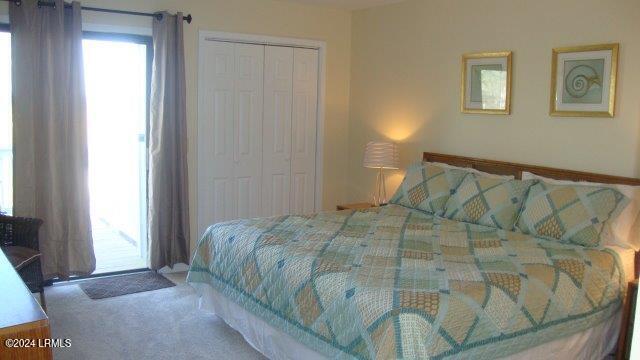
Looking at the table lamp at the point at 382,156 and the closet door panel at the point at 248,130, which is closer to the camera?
the table lamp at the point at 382,156

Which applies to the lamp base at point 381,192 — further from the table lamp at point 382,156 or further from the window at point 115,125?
the window at point 115,125

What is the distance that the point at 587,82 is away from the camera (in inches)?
149

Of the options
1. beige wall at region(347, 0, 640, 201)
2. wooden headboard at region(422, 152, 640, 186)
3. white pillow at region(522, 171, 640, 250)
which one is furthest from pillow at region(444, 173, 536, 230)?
white pillow at region(522, 171, 640, 250)

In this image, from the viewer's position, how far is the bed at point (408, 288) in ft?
8.00

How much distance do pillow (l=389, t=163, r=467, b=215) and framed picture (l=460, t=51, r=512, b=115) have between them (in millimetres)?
593

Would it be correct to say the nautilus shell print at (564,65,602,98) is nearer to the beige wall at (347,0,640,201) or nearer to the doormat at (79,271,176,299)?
the beige wall at (347,0,640,201)

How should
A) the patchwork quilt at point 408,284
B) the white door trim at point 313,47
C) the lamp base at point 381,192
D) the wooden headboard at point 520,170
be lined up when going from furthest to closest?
the lamp base at point 381,192
the white door trim at point 313,47
the wooden headboard at point 520,170
the patchwork quilt at point 408,284

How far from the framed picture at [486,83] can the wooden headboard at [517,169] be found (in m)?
0.40

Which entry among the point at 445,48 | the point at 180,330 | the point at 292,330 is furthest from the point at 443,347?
the point at 445,48

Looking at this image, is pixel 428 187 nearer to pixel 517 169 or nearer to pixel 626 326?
pixel 517 169

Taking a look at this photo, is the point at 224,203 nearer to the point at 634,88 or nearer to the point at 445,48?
the point at 445,48

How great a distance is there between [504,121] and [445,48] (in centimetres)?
87

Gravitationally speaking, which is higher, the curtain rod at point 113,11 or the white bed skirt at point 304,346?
the curtain rod at point 113,11

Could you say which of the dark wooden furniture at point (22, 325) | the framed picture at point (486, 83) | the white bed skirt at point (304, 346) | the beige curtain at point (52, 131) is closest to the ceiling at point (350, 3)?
the framed picture at point (486, 83)
